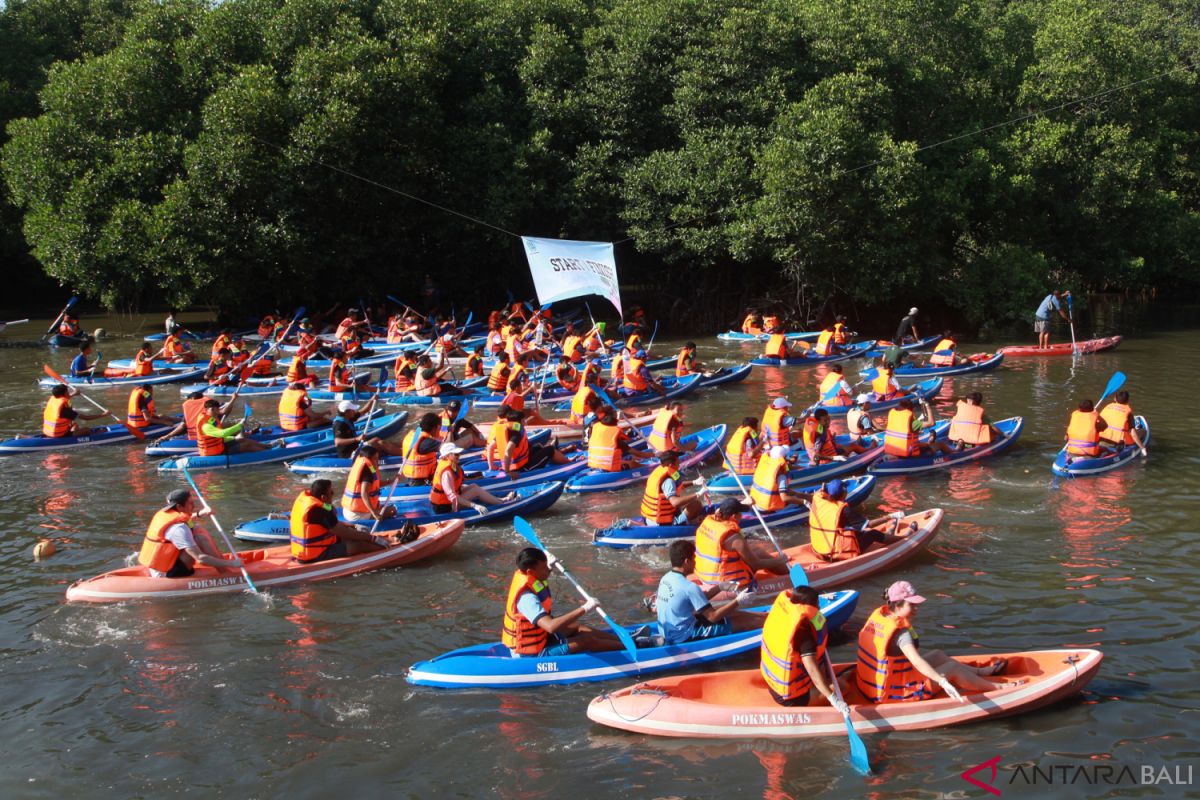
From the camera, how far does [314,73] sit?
95.7 ft

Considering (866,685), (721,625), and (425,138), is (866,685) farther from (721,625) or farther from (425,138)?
(425,138)

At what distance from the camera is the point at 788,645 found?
8188 mm

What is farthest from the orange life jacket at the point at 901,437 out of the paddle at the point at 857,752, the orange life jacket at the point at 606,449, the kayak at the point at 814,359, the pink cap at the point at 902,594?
the kayak at the point at 814,359

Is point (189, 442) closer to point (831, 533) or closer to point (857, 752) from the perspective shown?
point (831, 533)

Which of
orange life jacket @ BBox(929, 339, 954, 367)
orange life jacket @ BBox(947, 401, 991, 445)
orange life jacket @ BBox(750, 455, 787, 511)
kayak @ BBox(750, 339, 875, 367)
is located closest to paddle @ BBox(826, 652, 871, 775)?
orange life jacket @ BBox(750, 455, 787, 511)

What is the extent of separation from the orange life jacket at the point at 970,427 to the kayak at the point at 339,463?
6735 millimetres

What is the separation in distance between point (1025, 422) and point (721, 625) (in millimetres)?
12517

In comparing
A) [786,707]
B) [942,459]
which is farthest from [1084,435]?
[786,707]

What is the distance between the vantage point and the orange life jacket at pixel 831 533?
11.5 metres

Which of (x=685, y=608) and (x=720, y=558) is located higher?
(x=720, y=558)

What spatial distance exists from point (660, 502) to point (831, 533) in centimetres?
225

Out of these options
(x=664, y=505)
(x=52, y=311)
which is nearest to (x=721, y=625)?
(x=664, y=505)

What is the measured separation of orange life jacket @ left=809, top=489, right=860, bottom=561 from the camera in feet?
37.8

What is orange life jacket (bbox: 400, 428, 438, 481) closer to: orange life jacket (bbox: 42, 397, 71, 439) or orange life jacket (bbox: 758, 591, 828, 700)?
orange life jacket (bbox: 758, 591, 828, 700)
